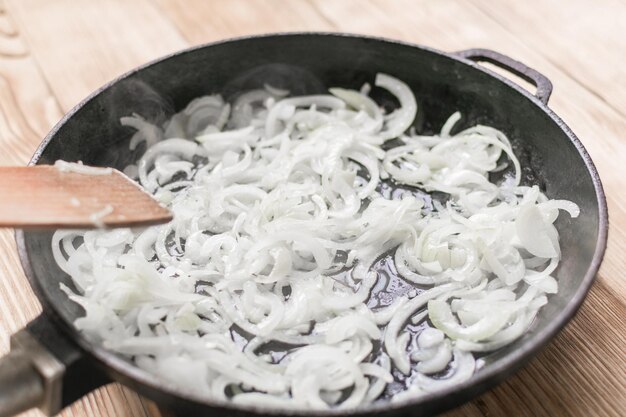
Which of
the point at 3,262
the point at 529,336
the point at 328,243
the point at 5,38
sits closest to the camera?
the point at 529,336

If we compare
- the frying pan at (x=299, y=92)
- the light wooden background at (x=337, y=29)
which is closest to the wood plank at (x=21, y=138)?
the light wooden background at (x=337, y=29)

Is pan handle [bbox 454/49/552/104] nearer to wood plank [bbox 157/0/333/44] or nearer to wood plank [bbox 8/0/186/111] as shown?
wood plank [bbox 157/0/333/44]

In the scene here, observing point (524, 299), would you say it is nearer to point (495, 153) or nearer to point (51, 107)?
point (495, 153)

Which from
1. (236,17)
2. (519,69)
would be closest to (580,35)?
(519,69)

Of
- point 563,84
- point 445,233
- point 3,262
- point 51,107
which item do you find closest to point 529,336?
point 445,233

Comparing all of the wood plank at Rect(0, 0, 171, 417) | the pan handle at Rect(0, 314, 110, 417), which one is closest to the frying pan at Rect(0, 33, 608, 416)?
the pan handle at Rect(0, 314, 110, 417)

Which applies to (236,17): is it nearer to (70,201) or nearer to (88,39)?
(88,39)

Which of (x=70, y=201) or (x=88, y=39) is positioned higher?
(x=70, y=201)
